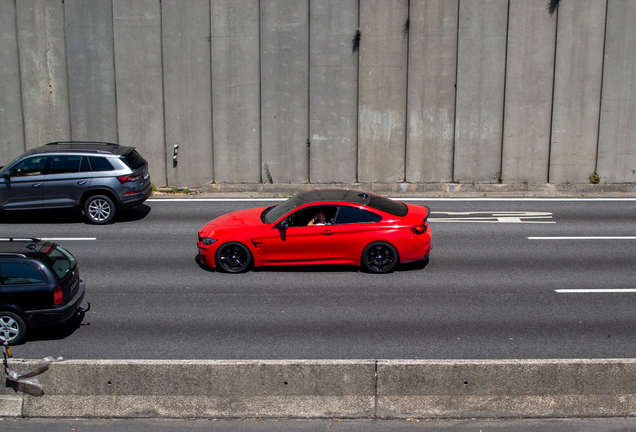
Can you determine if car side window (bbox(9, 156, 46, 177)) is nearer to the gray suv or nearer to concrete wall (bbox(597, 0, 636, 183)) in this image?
the gray suv

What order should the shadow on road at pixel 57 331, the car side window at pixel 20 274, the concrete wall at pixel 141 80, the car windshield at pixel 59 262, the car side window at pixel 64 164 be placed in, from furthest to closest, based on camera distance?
the concrete wall at pixel 141 80 → the car side window at pixel 64 164 → the shadow on road at pixel 57 331 → the car windshield at pixel 59 262 → the car side window at pixel 20 274

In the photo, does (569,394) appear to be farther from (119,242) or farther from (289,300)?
(119,242)

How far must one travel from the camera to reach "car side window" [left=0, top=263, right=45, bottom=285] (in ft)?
24.9

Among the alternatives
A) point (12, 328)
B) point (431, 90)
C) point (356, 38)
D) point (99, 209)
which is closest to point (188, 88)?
point (356, 38)

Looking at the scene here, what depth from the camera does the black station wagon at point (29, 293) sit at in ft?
24.9

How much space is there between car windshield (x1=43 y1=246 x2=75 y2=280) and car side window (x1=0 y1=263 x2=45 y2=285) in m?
0.19

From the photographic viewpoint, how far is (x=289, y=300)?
9.45 m

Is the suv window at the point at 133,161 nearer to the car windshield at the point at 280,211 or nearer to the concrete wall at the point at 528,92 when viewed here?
the car windshield at the point at 280,211

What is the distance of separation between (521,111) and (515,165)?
1.69m

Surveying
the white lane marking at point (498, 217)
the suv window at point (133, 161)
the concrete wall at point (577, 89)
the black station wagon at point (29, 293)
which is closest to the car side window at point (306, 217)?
the black station wagon at point (29, 293)

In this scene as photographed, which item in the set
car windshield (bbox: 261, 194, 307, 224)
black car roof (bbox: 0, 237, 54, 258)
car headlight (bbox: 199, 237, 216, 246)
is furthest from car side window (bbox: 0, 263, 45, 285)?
car windshield (bbox: 261, 194, 307, 224)

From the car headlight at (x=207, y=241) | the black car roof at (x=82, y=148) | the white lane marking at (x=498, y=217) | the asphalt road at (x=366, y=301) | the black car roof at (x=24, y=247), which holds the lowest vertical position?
the asphalt road at (x=366, y=301)

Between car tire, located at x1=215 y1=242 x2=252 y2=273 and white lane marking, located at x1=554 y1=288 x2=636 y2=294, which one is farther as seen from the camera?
car tire, located at x1=215 y1=242 x2=252 y2=273

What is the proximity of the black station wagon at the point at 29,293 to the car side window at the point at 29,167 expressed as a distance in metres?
6.44
